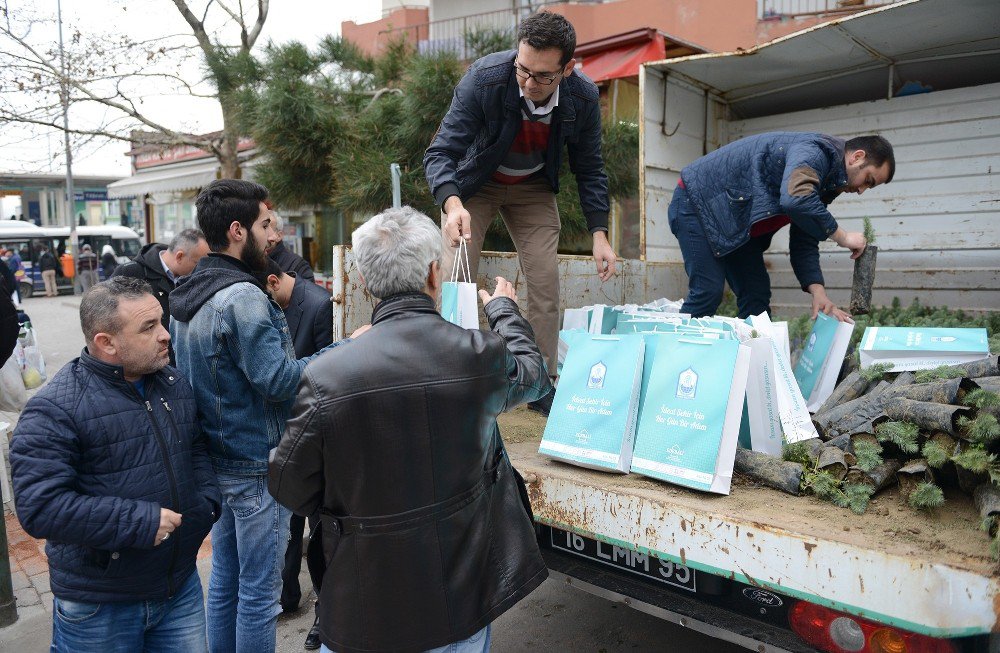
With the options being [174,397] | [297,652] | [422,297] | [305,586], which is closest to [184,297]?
[174,397]

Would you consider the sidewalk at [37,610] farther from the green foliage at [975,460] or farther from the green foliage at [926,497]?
the green foliage at [975,460]

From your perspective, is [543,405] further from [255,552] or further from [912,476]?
[912,476]

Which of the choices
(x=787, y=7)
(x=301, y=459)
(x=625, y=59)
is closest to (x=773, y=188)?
(x=301, y=459)

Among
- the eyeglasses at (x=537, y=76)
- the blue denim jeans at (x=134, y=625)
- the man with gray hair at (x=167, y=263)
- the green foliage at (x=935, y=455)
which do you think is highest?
the eyeglasses at (x=537, y=76)

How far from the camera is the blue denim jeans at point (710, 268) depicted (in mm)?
3756

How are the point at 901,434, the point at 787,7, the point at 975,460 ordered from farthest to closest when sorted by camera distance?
1. the point at 787,7
2. the point at 901,434
3. the point at 975,460

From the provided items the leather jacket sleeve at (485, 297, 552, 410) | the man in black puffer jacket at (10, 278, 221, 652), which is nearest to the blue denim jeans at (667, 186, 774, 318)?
the leather jacket sleeve at (485, 297, 552, 410)

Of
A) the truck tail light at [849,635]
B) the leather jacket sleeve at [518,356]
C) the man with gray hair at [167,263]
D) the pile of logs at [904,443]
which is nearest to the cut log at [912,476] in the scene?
the pile of logs at [904,443]

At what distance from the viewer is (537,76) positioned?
2.81m

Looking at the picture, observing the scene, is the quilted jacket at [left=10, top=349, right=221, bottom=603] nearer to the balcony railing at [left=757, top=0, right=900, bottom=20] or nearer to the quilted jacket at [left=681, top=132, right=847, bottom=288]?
the quilted jacket at [left=681, top=132, right=847, bottom=288]

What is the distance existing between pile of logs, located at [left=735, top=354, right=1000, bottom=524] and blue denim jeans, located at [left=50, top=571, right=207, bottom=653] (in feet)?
5.53

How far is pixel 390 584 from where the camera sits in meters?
1.54

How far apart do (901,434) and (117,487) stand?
2.10 m

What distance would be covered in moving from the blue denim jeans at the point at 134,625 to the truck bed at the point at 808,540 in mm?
1053
